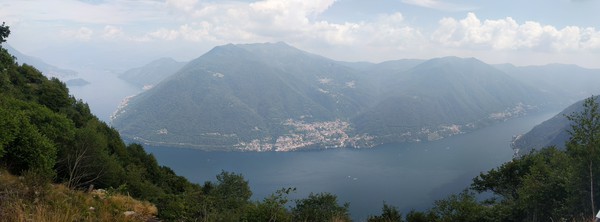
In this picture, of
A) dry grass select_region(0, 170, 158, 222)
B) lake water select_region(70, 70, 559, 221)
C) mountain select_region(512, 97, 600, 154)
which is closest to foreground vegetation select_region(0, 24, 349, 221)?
dry grass select_region(0, 170, 158, 222)

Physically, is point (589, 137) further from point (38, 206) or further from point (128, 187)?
point (128, 187)

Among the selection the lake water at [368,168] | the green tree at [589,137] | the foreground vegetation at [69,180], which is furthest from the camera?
the lake water at [368,168]

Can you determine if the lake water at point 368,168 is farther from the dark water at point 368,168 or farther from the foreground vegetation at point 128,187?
the foreground vegetation at point 128,187

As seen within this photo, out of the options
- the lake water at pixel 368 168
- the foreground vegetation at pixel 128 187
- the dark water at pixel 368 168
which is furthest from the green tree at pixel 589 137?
the dark water at pixel 368 168

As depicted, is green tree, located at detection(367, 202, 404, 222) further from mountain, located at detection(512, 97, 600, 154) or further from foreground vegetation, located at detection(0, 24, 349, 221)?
mountain, located at detection(512, 97, 600, 154)

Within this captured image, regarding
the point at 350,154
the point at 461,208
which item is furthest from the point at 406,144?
the point at 461,208

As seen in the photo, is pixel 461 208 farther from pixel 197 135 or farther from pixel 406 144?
pixel 197 135

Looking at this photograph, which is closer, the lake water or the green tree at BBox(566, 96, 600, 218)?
the green tree at BBox(566, 96, 600, 218)

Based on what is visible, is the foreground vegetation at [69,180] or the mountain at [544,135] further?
the mountain at [544,135]

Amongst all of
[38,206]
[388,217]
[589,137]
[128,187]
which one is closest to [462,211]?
[388,217]
